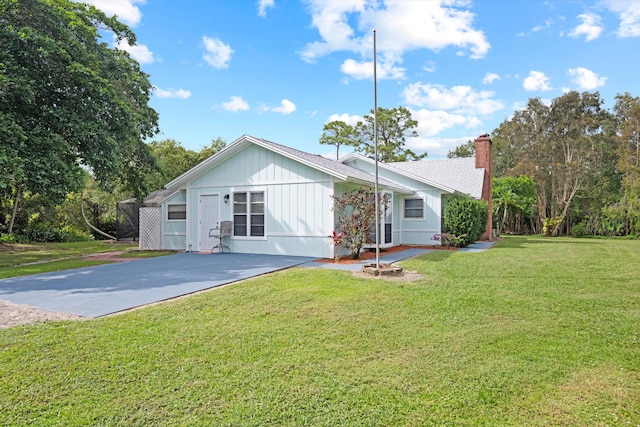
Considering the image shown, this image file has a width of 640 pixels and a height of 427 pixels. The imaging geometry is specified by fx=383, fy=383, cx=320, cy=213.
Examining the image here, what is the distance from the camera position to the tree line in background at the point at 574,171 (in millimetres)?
26547

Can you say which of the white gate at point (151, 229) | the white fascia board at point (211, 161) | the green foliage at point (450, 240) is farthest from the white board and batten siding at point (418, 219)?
the white gate at point (151, 229)

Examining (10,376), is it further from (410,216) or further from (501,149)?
(501,149)

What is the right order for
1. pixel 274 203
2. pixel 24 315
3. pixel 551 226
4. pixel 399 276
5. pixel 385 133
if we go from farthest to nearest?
1. pixel 385 133
2. pixel 551 226
3. pixel 274 203
4. pixel 399 276
5. pixel 24 315

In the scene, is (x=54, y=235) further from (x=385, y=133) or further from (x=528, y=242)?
(x=385, y=133)

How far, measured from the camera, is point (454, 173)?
70.6ft

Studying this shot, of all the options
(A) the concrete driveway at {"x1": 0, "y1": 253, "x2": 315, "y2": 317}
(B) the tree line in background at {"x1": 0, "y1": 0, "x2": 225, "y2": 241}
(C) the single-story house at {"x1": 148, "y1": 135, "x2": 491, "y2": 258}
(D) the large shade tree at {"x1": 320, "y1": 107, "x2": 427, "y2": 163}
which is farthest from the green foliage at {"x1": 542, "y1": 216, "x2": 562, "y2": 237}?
(B) the tree line in background at {"x1": 0, "y1": 0, "x2": 225, "y2": 241}

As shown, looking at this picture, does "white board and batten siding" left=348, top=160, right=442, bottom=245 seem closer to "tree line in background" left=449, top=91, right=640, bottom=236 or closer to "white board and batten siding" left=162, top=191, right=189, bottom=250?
"white board and batten siding" left=162, top=191, right=189, bottom=250

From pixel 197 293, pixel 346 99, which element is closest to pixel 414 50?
pixel 346 99

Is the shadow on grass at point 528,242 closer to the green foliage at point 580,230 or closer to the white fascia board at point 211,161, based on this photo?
the green foliage at point 580,230

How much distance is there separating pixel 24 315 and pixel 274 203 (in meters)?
7.82

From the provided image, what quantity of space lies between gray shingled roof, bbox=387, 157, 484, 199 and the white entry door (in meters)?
10.1

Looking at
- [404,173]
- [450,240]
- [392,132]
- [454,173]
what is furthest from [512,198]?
[450,240]

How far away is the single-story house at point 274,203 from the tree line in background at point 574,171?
502 inches

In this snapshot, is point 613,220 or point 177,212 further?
point 613,220
